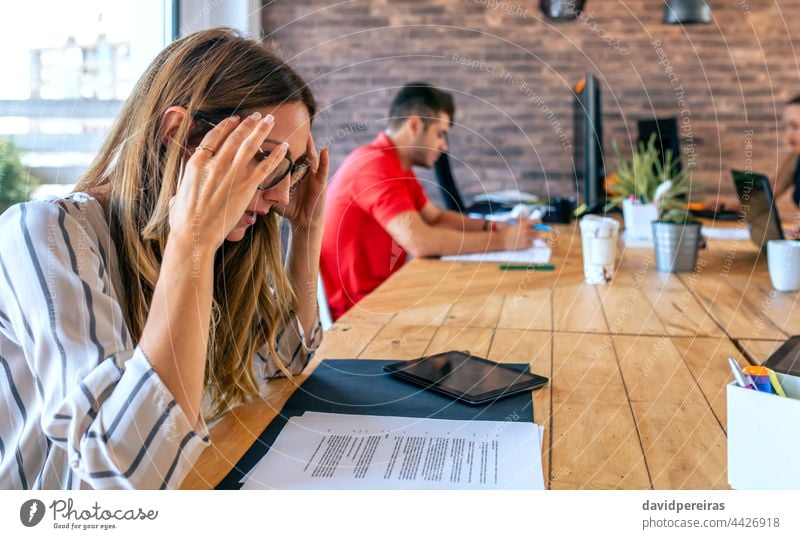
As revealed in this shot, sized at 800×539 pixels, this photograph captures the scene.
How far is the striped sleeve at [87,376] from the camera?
2.05 ft

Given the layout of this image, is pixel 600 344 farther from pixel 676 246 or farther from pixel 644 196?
pixel 644 196

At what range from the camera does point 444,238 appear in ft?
6.91

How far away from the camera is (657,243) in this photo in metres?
1.89

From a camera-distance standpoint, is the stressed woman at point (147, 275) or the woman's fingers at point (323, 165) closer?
the stressed woman at point (147, 275)

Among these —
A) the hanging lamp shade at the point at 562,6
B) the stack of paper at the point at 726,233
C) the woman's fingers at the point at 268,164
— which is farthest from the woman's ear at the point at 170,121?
the hanging lamp shade at the point at 562,6

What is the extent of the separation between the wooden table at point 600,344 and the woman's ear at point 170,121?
1.04 ft

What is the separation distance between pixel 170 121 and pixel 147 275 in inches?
6.5

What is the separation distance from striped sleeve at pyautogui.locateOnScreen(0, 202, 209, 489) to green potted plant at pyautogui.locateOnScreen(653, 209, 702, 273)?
146 cm

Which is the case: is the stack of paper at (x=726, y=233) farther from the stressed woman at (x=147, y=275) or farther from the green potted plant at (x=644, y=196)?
the stressed woman at (x=147, y=275)

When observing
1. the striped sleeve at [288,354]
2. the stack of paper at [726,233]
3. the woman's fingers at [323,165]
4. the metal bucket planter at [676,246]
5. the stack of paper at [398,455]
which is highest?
the woman's fingers at [323,165]

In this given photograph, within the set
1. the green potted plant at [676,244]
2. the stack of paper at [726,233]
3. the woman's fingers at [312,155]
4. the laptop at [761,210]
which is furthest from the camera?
the stack of paper at [726,233]

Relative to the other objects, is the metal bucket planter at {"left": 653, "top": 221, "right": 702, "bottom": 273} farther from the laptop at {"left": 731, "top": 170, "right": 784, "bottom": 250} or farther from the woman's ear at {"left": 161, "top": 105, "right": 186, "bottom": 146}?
the woman's ear at {"left": 161, "top": 105, "right": 186, "bottom": 146}

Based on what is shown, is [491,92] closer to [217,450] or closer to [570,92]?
[570,92]

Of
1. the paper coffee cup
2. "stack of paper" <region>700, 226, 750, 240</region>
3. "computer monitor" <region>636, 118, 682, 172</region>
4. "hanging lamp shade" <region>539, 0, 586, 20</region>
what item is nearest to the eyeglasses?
the paper coffee cup
